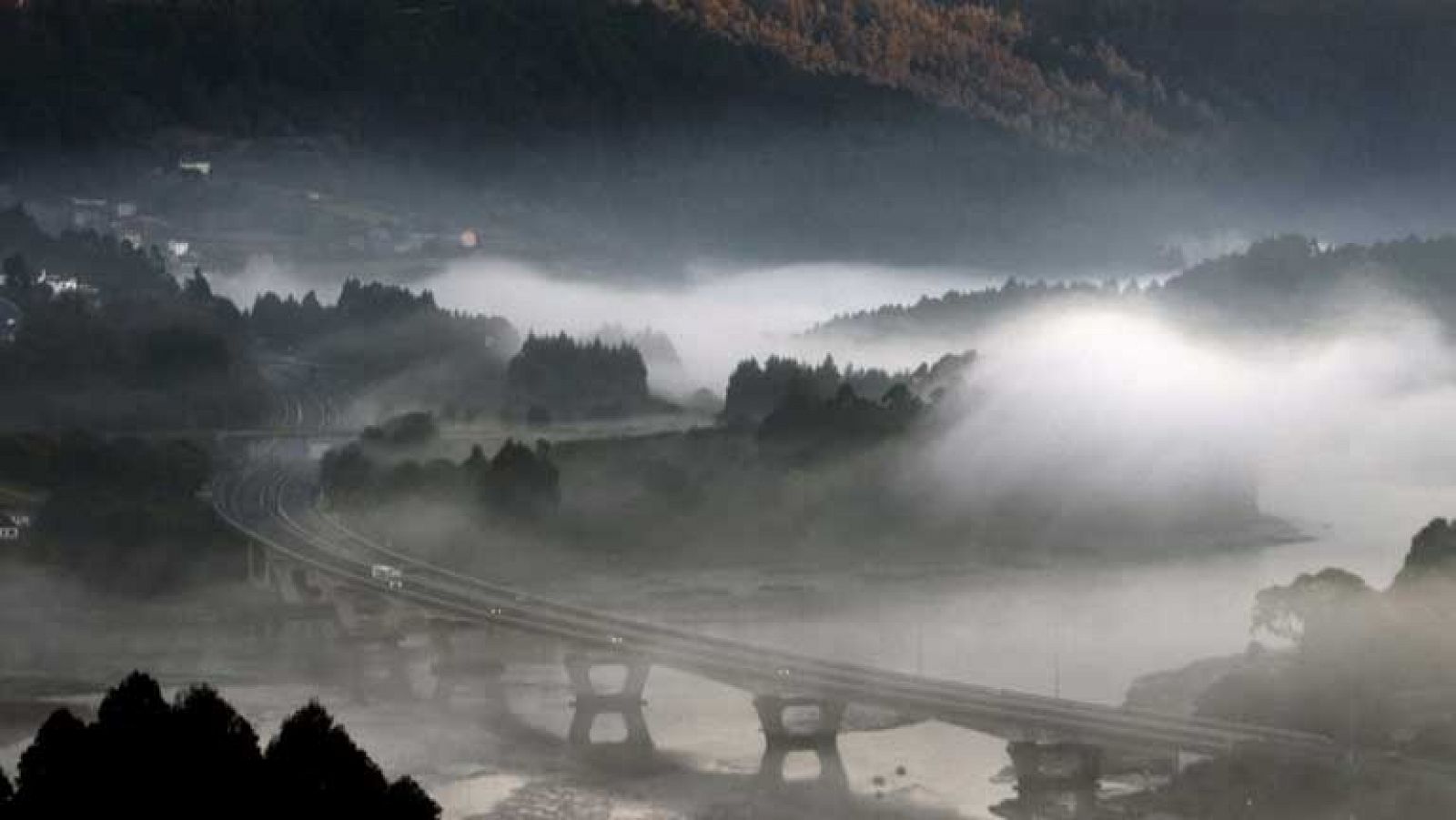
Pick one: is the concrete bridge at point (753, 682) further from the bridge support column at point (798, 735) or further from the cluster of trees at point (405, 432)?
the cluster of trees at point (405, 432)

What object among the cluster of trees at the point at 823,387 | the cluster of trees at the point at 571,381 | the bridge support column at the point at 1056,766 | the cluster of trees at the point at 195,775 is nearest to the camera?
the cluster of trees at the point at 195,775

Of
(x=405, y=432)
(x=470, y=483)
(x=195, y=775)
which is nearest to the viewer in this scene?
(x=195, y=775)

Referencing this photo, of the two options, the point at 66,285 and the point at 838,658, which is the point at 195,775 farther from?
the point at 66,285

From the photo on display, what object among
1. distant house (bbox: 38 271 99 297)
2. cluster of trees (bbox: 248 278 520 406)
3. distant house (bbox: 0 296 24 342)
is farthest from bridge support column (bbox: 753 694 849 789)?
distant house (bbox: 38 271 99 297)

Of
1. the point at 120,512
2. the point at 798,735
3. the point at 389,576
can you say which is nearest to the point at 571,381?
the point at 120,512

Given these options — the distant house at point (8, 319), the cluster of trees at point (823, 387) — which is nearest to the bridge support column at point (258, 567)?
the cluster of trees at point (823, 387)

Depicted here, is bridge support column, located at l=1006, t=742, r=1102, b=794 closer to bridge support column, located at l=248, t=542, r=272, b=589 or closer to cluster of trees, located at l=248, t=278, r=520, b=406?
bridge support column, located at l=248, t=542, r=272, b=589

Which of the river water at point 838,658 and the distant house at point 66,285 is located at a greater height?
the distant house at point 66,285
